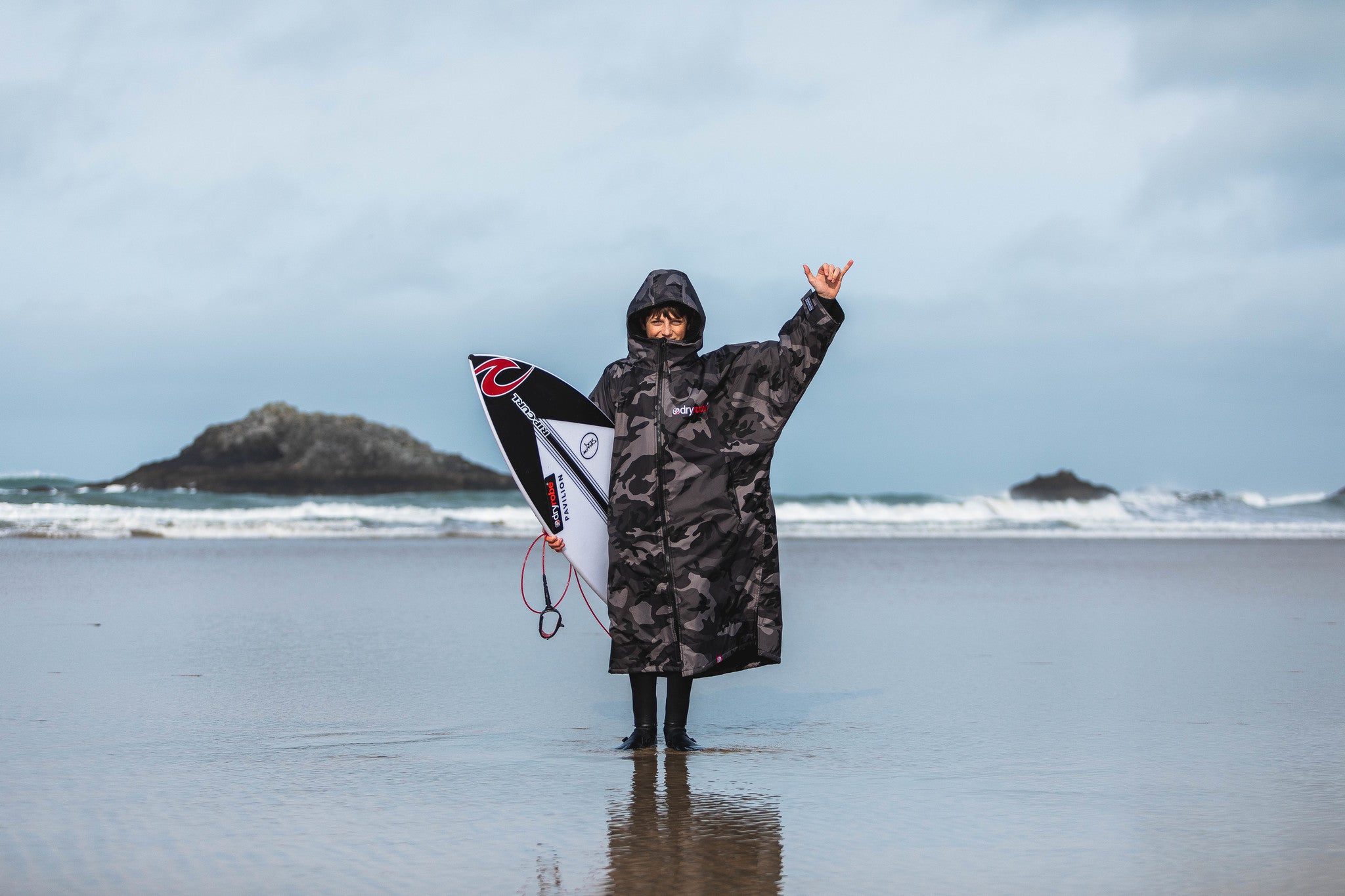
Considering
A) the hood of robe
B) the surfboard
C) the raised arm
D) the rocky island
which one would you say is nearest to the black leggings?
the surfboard

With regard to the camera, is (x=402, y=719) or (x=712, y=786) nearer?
(x=712, y=786)

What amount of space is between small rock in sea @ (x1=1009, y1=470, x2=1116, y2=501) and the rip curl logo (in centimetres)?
3408

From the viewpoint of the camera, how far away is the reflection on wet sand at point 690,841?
2865mm

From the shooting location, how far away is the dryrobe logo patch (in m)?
4.90

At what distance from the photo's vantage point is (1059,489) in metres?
39.3

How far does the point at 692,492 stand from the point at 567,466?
2.00 ft


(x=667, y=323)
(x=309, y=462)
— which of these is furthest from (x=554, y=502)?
(x=309, y=462)

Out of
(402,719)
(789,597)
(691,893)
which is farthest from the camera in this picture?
(789,597)

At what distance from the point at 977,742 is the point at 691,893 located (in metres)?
2.12

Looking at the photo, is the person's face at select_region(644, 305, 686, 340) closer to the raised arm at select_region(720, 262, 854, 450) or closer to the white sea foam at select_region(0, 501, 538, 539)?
the raised arm at select_region(720, 262, 854, 450)

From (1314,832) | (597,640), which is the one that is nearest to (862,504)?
(597,640)

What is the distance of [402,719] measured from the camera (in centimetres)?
513

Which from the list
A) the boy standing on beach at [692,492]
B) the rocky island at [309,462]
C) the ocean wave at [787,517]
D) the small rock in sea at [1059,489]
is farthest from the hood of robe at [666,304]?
the rocky island at [309,462]

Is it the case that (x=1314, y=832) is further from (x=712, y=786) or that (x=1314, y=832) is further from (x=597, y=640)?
(x=597, y=640)
